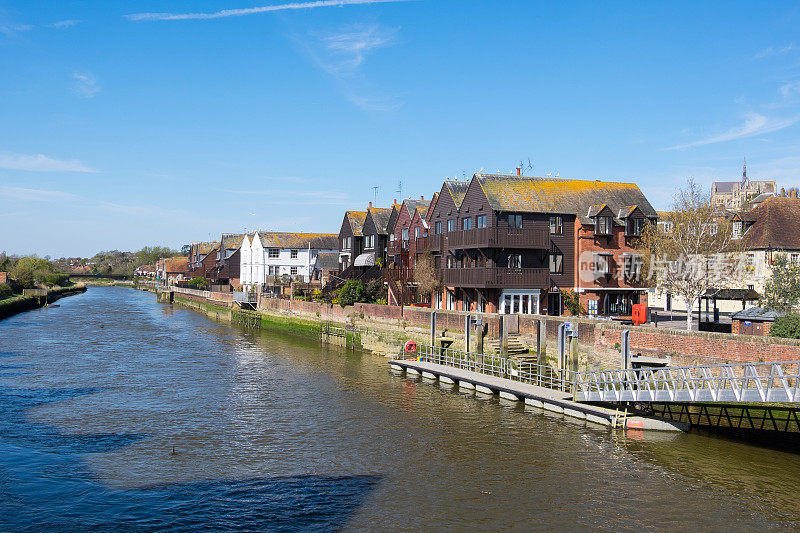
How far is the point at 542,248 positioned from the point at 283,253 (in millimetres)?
60946

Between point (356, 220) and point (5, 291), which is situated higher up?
point (356, 220)

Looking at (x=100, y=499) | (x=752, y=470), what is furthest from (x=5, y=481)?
(x=752, y=470)

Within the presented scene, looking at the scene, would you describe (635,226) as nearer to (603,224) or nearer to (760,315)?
(603,224)

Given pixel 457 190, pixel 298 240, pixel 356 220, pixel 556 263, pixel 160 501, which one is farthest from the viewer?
pixel 298 240

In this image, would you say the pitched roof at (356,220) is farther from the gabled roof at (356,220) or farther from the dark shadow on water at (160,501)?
the dark shadow on water at (160,501)

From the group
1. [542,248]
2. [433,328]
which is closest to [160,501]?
[433,328]

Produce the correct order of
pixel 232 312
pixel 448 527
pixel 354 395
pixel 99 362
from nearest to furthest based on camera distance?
pixel 448 527 < pixel 354 395 < pixel 99 362 < pixel 232 312

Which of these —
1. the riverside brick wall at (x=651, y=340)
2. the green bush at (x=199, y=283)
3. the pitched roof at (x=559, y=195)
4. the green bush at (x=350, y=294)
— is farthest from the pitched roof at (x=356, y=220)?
the green bush at (x=199, y=283)

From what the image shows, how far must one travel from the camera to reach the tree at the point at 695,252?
37.0 m

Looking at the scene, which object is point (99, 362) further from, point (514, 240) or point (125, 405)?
point (514, 240)

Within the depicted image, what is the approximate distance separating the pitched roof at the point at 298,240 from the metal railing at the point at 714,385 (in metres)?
72.4

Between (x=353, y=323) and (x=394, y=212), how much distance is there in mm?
17041

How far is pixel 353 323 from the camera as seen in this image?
184 feet

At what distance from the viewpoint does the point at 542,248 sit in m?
46.5
